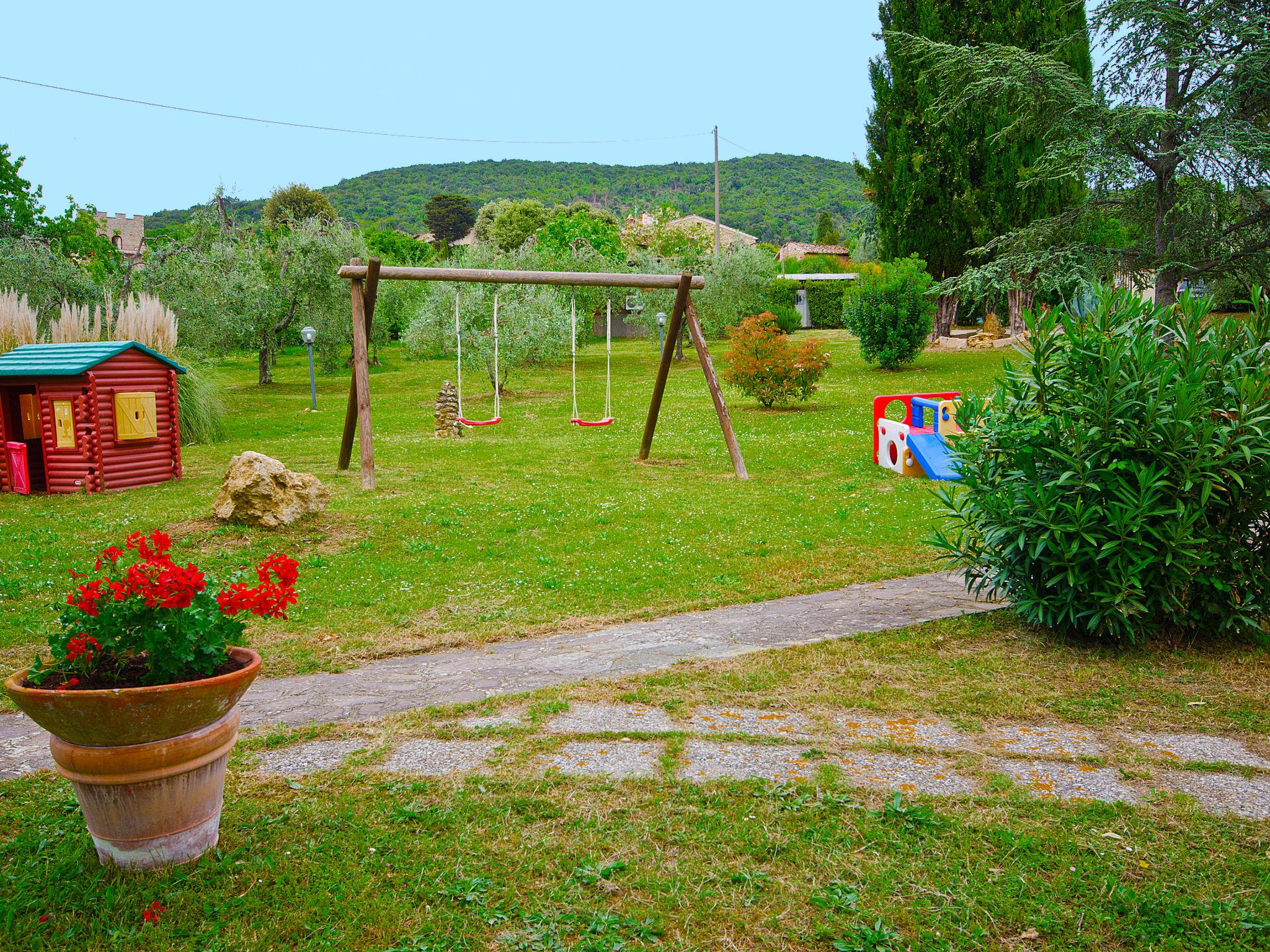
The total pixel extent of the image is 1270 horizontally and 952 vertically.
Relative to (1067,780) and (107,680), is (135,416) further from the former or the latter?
(1067,780)

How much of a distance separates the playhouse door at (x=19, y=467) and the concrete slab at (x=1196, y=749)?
13907 mm

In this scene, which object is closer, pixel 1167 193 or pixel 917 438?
pixel 917 438

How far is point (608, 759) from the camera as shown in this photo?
180 inches

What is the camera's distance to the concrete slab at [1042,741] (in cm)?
462

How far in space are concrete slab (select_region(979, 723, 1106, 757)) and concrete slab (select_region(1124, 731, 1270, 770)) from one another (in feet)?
0.81

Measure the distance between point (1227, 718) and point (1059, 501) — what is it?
163 centimetres

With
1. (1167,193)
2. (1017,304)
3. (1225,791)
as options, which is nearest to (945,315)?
(1017,304)

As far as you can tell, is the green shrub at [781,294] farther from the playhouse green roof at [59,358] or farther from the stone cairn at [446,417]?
the playhouse green roof at [59,358]

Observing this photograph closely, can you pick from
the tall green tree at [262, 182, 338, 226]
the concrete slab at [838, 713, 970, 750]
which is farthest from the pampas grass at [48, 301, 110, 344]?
the tall green tree at [262, 182, 338, 226]

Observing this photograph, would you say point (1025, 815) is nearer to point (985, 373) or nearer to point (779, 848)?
point (779, 848)

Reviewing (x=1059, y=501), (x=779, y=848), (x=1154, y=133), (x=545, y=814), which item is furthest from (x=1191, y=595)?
(x=1154, y=133)

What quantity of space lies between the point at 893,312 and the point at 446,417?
14.2m

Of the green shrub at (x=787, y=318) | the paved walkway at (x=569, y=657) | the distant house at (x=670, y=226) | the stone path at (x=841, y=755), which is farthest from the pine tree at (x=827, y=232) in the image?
the stone path at (x=841, y=755)

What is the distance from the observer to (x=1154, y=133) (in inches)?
802
